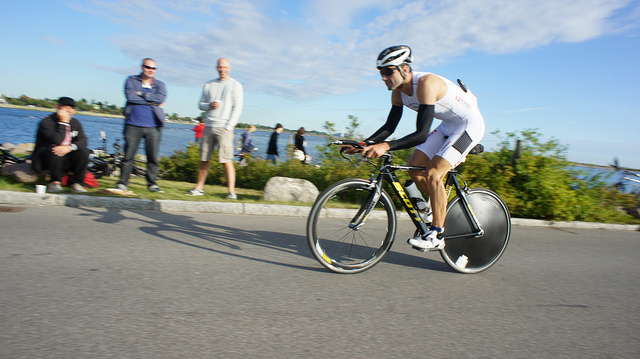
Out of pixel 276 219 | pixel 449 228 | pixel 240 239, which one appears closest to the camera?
pixel 449 228

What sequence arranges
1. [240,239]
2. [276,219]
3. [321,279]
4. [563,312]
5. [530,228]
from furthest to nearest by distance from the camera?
1. [530,228]
2. [276,219]
3. [240,239]
4. [321,279]
5. [563,312]

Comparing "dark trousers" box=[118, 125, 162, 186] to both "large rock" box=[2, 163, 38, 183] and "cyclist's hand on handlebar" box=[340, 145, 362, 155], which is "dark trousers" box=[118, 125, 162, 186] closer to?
"large rock" box=[2, 163, 38, 183]

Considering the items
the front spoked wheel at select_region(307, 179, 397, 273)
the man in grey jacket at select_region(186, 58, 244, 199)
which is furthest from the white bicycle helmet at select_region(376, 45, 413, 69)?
the man in grey jacket at select_region(186, 58, 244, 199)

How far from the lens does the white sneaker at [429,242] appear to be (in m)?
3.92

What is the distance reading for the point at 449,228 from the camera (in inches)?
167

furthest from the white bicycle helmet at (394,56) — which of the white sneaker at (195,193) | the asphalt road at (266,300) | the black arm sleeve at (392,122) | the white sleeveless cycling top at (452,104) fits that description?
the white sneaker at (195,193)

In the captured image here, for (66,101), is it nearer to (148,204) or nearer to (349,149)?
(148,204)

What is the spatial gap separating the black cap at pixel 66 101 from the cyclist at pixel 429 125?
5.16 meters

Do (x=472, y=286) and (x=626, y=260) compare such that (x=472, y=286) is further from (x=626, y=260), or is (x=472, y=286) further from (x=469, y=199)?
(x=626, y=260)

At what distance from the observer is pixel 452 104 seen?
3908 millimetres

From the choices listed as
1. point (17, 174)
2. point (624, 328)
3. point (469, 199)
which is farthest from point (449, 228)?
point (17, 174)

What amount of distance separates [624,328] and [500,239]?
1456mm

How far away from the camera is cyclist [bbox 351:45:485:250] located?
3.62m

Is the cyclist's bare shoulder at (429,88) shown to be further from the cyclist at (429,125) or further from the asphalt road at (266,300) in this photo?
the asphalt road at (266,300)
